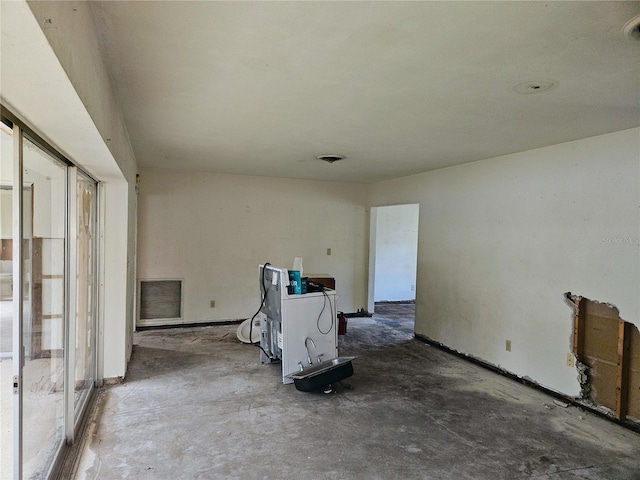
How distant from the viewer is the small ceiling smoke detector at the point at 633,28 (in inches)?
57.6

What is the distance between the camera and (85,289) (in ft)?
Answer: 10.1

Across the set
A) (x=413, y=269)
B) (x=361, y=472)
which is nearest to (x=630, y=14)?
(x=361, y=472)

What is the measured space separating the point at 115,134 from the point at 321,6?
1723mm

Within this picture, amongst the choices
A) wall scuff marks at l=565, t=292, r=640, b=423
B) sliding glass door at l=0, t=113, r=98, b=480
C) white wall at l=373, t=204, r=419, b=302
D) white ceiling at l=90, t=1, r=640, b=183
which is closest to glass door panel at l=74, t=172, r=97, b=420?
sliding glass door at l=0, t=113, r=98, b=480

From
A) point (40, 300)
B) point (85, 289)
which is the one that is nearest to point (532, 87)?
point (40, 300)

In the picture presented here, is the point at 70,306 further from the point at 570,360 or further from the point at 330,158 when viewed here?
the point at 570,360

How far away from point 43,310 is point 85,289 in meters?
0.98

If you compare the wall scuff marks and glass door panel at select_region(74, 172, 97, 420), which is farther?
the wall scuff marks

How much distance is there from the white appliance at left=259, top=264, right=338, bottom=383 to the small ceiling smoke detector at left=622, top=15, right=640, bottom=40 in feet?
9.18

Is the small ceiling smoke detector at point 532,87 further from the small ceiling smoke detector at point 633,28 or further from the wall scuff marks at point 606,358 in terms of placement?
the wall scuff marks at point 606,358

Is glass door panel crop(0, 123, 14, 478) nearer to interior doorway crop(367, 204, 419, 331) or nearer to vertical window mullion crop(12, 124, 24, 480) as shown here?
vertical window mullion crop(12, 124, 24, 480)

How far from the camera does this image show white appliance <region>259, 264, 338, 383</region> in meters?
3.54

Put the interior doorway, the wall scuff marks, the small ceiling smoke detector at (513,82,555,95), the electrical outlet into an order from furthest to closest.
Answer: the interior doorway
the electrical outlet
the wall scuff marks
the small ceiling smoke detector at (513,82,555,95)

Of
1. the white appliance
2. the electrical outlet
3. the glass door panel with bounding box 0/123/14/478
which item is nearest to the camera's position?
the glass door panel with bounding box 0/123/14/478
